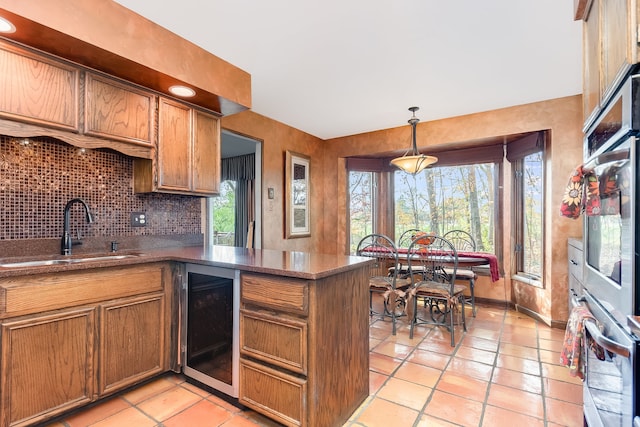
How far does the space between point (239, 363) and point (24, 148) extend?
1.94m

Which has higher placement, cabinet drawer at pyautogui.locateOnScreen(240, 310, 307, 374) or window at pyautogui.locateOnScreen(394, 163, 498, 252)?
window at pyautogui.locateOnScreen(394, 163, 498, 252)

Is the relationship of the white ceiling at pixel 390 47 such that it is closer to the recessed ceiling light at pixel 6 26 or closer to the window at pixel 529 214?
the recessed ceiling light at pixel 6 26

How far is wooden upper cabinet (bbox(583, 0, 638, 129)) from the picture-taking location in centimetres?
86

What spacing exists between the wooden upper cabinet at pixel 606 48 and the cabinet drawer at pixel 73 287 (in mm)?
2435

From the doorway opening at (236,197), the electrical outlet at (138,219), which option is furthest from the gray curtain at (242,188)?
the electrical outlet at (138,219)

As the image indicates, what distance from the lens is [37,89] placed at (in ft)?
5.85

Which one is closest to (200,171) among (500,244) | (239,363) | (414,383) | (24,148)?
(24,148)

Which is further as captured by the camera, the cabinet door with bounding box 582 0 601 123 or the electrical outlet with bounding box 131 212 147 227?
the electrical outlet with bounding box 131 212 147 227

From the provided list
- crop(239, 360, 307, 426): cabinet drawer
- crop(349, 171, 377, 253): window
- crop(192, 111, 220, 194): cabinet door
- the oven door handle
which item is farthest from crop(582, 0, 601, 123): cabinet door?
crop(349, 171, 377, 253): window

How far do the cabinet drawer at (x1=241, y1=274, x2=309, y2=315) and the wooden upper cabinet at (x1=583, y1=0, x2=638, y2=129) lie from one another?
1.38m

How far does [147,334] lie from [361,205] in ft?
11.9

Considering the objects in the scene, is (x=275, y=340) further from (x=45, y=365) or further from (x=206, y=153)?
(x=206, y=153)

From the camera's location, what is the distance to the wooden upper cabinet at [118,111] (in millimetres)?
2014

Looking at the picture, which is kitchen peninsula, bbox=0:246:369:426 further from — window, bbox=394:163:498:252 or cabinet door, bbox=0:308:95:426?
window, bbox=394:163:498:252
